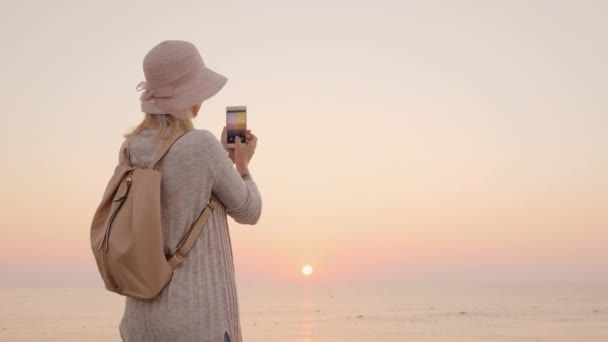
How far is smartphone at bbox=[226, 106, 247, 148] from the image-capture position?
2719 mm

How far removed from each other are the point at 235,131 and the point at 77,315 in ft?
165

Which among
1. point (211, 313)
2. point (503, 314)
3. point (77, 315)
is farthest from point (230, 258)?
point (503, 314)

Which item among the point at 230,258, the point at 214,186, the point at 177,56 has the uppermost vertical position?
the point at 177,56

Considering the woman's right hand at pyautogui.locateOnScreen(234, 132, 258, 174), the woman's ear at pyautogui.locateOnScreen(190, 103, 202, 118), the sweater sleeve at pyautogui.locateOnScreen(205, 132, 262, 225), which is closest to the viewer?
the sweater sleeve at pyautogui.locateOnScreen(205, 132, 262, 225)

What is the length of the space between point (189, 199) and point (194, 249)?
15cm

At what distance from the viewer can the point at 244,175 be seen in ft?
8.59

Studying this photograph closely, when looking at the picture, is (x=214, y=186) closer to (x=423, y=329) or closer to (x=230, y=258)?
(x=230, y=258)

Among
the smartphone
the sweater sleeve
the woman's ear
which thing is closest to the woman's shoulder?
the sweater sleeve

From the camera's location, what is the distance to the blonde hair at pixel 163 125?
Answer: 2.42 meters

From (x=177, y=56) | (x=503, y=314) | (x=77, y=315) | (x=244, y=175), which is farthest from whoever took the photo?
(x=503, y=314)

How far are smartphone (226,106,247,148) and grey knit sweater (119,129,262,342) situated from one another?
307mm

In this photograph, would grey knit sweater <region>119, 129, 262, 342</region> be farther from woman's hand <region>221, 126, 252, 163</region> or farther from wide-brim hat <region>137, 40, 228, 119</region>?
woman's hand <region>221, 126, 252, 163</region>

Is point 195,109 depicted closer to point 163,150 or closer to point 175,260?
point 163,150

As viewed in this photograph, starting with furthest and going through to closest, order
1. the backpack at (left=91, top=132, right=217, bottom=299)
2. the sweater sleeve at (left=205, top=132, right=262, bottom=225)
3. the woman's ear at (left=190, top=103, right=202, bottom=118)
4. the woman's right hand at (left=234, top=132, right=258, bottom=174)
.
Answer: the woman's right hand at (left=234, top=132, right=258, bottom=174) < the woman's ear at (left=190, top=103, right=202, bottom=118) < the sweater sleeve at (left=205, top=132, right=262, bottom=225) < the backpack at (left=91, top=132, right=217, bottom=299)
